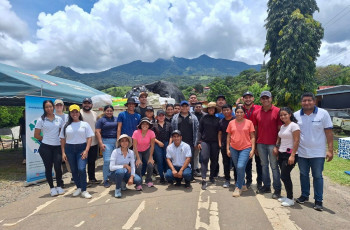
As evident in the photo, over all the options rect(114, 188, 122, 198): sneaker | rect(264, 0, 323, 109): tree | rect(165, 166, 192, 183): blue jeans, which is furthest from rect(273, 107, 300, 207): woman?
rect(264, 0, 323, 109): tree

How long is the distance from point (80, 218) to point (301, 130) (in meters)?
3.64

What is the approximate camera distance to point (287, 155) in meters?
3.60

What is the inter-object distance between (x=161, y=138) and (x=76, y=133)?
1.80 meters

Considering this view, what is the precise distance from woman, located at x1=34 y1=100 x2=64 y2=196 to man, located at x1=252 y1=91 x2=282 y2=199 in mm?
3752

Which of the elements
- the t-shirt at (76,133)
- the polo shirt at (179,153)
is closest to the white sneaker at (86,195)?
the t-shirt at (76,133)

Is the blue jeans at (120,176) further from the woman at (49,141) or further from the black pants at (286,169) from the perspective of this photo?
the black pants at (286,169)

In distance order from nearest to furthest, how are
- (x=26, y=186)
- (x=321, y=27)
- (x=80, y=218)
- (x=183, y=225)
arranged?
(x=183, y=225)
(x=80, y=218)
(x=26, y=186)
(x=321, y=27)

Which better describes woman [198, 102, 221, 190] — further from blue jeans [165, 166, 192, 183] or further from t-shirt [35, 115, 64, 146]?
t-shirt [35, 115, 64, 146]

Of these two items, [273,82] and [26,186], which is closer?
[26,186]

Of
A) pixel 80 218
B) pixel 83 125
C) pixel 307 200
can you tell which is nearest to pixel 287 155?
pixel 307 200

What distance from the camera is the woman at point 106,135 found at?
4707mm

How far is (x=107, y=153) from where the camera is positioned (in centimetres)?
471

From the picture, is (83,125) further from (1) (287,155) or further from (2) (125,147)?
(1) (287,155)

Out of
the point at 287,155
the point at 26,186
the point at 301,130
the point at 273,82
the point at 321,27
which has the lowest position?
the point at 26,186
